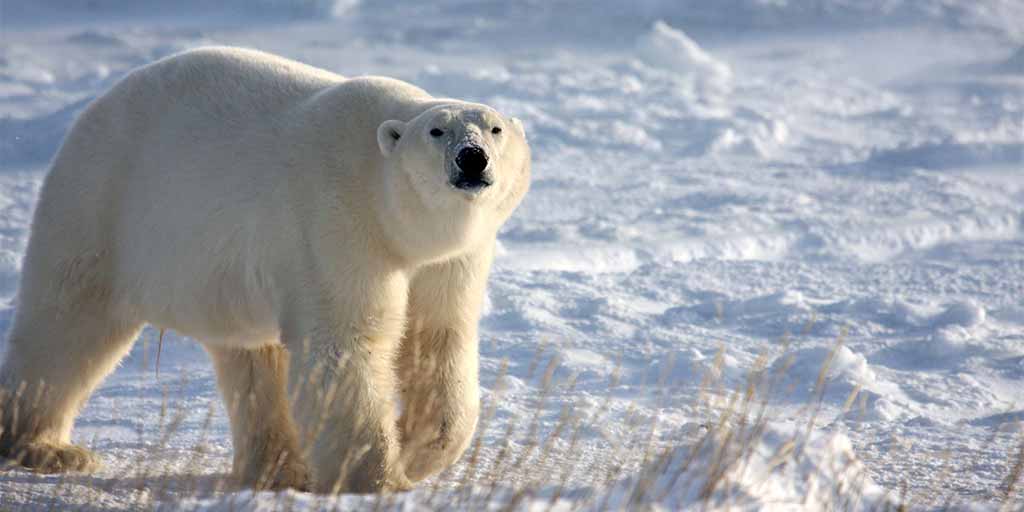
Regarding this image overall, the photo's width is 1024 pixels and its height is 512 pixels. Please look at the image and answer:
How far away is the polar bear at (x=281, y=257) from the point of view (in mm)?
3080

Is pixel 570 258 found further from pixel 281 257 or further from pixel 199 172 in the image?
pixel 281 257

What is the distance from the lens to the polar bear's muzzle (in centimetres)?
285

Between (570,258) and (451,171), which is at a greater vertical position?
(451,171)

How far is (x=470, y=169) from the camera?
113 inches

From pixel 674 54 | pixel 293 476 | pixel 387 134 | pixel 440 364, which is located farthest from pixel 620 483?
pixel 674 54

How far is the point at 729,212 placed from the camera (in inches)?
420

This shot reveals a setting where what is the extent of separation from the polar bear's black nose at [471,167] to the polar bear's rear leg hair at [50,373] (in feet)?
5.06

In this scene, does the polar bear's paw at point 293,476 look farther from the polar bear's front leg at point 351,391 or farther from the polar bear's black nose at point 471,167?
the polar bear's black nose at point 471,167

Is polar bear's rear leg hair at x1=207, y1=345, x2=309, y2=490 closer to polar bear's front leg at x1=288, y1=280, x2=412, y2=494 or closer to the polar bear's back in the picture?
the polar bear's back

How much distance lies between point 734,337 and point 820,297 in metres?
1.45

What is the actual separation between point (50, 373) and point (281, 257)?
44.4 inches

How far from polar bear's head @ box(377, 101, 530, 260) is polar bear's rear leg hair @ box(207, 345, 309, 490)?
1.07 m

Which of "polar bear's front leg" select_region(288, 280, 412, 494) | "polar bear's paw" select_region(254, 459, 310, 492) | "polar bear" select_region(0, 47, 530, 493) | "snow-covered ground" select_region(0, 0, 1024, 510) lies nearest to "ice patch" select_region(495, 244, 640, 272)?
"snow-covered ground" select_region(0, 0, 1024, 510)

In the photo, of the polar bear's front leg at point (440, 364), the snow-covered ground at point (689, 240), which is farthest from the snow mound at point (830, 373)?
the polar bear's front leg at point (440, 364)
